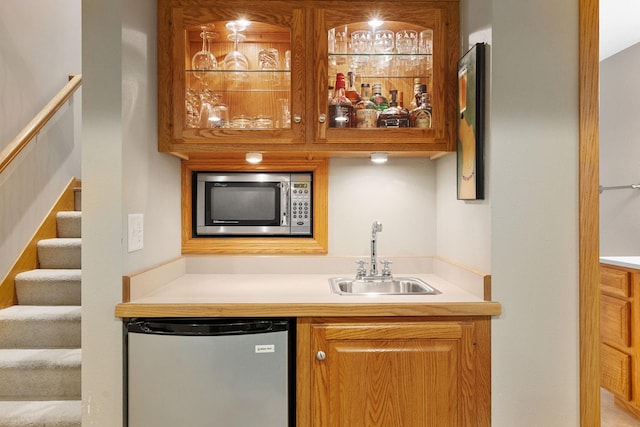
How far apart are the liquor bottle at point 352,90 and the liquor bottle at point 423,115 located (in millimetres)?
271

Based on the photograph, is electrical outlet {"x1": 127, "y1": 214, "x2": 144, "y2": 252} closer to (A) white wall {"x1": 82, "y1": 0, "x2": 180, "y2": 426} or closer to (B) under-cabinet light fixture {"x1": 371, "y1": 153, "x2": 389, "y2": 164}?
(A) white wall {"x1": 82, "y1": 0, "x2": 180, "y2": 426}

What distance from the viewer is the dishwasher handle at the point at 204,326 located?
5.06ft

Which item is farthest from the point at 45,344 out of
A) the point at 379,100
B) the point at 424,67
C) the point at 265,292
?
the point at 424,67

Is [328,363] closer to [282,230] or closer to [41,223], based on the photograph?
[282,230]

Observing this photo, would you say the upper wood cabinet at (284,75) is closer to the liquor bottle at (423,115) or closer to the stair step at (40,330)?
the liquor bottle at (423,115)

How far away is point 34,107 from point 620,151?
443cm

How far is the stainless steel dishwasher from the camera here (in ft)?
5.01

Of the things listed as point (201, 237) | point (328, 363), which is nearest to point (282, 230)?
point (201, 237)

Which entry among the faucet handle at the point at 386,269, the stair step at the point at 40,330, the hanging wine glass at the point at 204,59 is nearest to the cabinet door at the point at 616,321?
the faucet handle at the point at 386,269

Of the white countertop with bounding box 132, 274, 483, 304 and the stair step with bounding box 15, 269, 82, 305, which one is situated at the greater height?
the white countertop with bounding box 132, 274, 483, 304

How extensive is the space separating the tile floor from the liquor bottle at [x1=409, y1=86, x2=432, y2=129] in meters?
2.11

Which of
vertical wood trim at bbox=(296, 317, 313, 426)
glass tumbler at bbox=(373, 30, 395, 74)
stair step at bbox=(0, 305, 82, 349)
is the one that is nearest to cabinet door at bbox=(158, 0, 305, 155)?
glass tumbler at bbox=(373, 30, 395, 74)

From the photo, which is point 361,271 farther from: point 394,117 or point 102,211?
point 102,211

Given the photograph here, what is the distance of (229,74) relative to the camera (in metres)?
1.97
